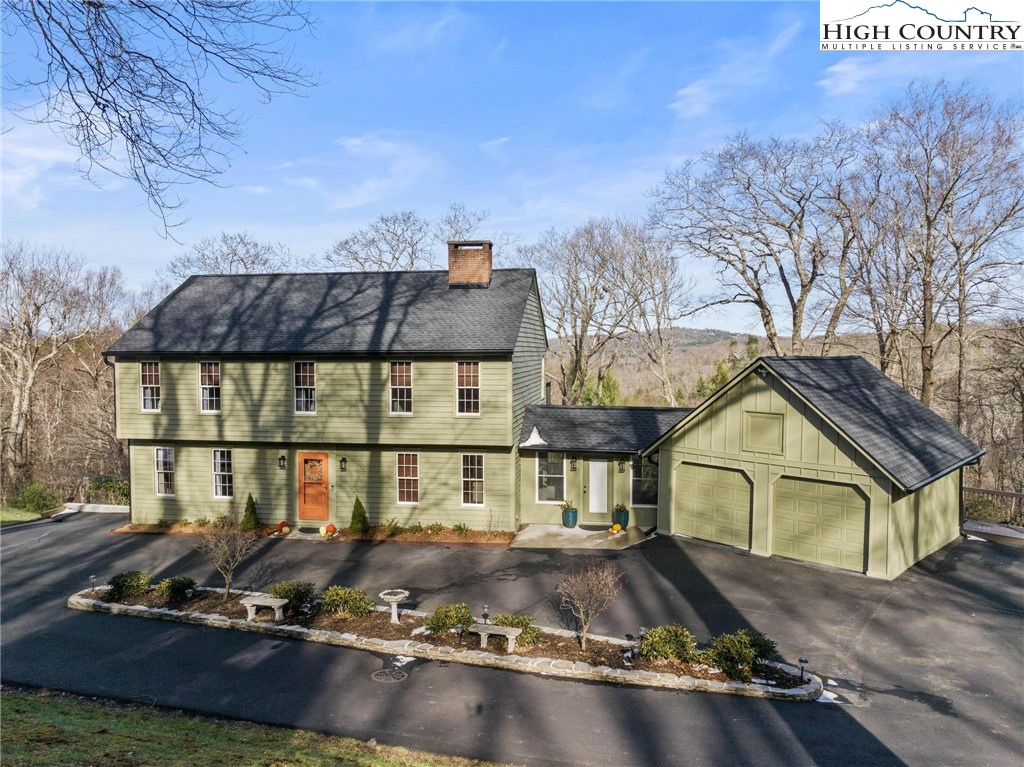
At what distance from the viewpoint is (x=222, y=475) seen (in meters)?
21.4

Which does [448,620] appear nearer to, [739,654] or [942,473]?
[739,654]

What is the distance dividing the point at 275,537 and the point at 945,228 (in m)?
28.7

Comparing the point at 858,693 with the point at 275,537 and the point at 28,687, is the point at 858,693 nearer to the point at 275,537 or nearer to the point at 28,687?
the point at 28,687

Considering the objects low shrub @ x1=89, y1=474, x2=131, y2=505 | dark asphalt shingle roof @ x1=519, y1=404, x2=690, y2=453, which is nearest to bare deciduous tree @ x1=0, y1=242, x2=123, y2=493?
low shrub @ x1=89, y1=474, x2=131, y2=505

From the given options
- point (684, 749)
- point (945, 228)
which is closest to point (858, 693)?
point (684, 749)

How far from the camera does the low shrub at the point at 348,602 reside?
12.9 metres

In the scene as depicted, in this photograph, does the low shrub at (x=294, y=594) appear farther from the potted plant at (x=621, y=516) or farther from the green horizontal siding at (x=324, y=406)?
the potted plant at (x=621, y=516)

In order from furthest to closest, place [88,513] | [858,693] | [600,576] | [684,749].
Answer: [88,513] < [600,576] < [858,693] < [684,749]

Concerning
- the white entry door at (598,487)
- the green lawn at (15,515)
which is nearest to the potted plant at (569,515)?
the white entry door at (598,487)

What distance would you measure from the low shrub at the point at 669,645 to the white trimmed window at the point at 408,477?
1083cm

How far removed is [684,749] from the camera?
8.21 metres

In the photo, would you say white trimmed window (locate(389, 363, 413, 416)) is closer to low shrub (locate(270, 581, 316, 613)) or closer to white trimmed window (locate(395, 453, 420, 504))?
white trimmed window (locate(395, 453, 420, 504))

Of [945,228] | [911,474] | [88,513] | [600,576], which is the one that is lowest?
[88,513]

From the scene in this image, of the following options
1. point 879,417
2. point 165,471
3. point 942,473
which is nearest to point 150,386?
point 165,471
